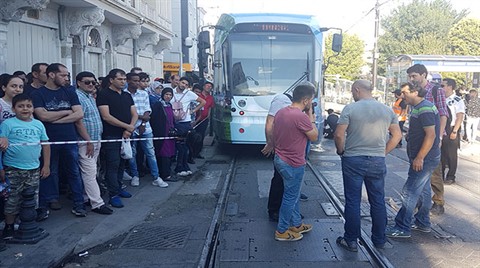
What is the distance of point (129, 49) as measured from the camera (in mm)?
19688

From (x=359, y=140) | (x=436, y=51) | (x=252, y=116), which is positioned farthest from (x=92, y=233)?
(x=436, y=51)

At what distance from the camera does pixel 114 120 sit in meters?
6.89

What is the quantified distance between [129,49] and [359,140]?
16031 mm

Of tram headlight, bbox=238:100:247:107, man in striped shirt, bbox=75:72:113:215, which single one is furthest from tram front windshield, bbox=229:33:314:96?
man in striped shirt, bbox=75:72:113:215

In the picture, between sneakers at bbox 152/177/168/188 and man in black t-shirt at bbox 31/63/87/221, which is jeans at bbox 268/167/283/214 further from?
sneakers at bbox 152/177/168/188

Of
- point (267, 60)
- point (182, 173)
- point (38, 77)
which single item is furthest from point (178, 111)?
point (38, 77)

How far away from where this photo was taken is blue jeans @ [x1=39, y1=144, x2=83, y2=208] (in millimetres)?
6316

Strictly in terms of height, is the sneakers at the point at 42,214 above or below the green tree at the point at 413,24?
below

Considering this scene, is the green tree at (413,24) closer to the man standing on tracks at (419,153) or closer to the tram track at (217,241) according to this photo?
the tram track at (217,241)

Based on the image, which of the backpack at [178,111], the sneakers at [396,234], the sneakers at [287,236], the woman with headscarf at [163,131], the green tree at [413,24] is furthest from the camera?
the green tree at [413,24]

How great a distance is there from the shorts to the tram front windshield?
20.1 ft

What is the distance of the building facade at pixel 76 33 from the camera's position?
32.1 ft

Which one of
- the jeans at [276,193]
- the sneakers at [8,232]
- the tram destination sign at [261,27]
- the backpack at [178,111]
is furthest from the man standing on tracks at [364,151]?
the tram destination sign at [261,27]

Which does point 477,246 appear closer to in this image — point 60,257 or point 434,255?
point 434,255
